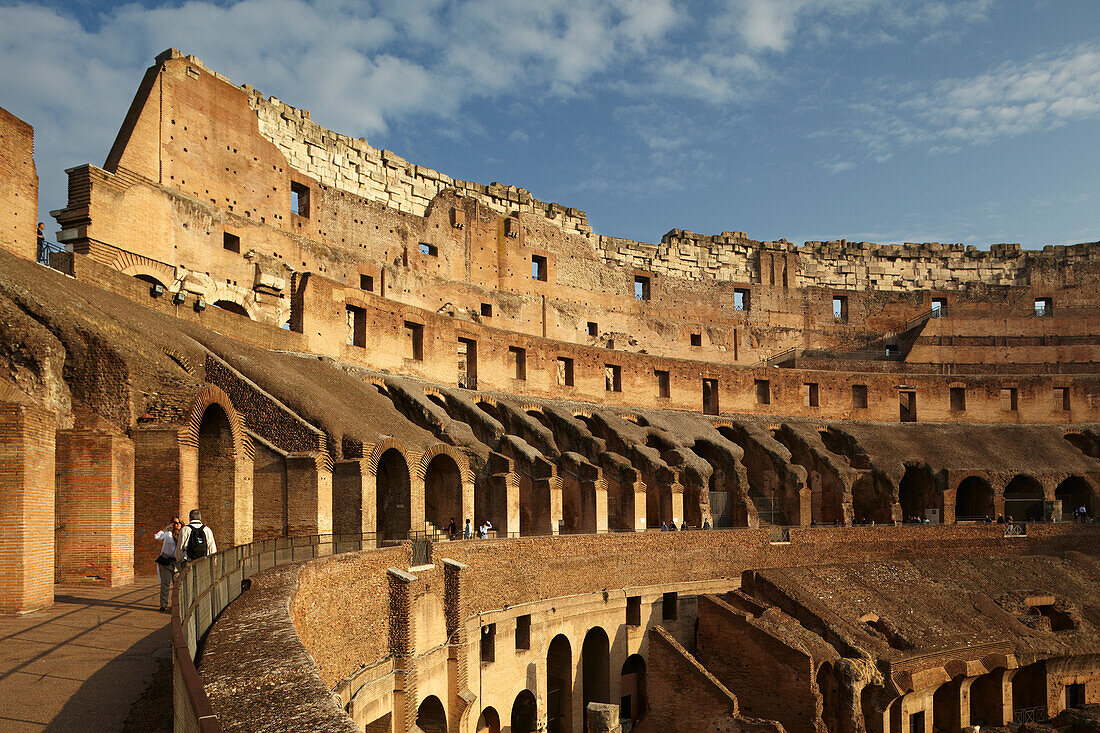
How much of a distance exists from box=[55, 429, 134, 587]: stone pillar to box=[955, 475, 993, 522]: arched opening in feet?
99.6

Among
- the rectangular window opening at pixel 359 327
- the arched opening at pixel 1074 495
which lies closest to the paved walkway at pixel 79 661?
the rectangular window opening at pixel 359 327

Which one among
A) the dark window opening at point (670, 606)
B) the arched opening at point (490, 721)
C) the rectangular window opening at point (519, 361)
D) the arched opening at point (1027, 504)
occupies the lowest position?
the arched opening at point (490, 721)

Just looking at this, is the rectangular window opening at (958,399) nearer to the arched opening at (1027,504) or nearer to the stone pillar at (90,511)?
the arched opening at (1027,504)

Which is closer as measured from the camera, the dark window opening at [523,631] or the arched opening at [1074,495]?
the dark window opening at [523,631]

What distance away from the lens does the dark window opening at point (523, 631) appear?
60.6ft

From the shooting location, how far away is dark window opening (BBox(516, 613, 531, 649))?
18484 millimetres

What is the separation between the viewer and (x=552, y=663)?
20.0 metres

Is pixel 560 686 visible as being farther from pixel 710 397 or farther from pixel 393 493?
pixel 710 397

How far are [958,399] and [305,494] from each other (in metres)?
32.7

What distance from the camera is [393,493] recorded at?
18469 millimetres

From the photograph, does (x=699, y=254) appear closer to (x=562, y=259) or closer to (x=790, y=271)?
(x=790, y=271)

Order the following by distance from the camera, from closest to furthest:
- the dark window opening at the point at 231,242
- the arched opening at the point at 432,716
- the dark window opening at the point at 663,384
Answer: the arched opening at the point at 432,716
the dark window opening at the point at 231,242
the dark window opening at the point at 663,384

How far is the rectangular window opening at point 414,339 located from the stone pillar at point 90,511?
14524 millimetres

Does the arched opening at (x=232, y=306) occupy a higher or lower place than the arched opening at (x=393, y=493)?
higher
